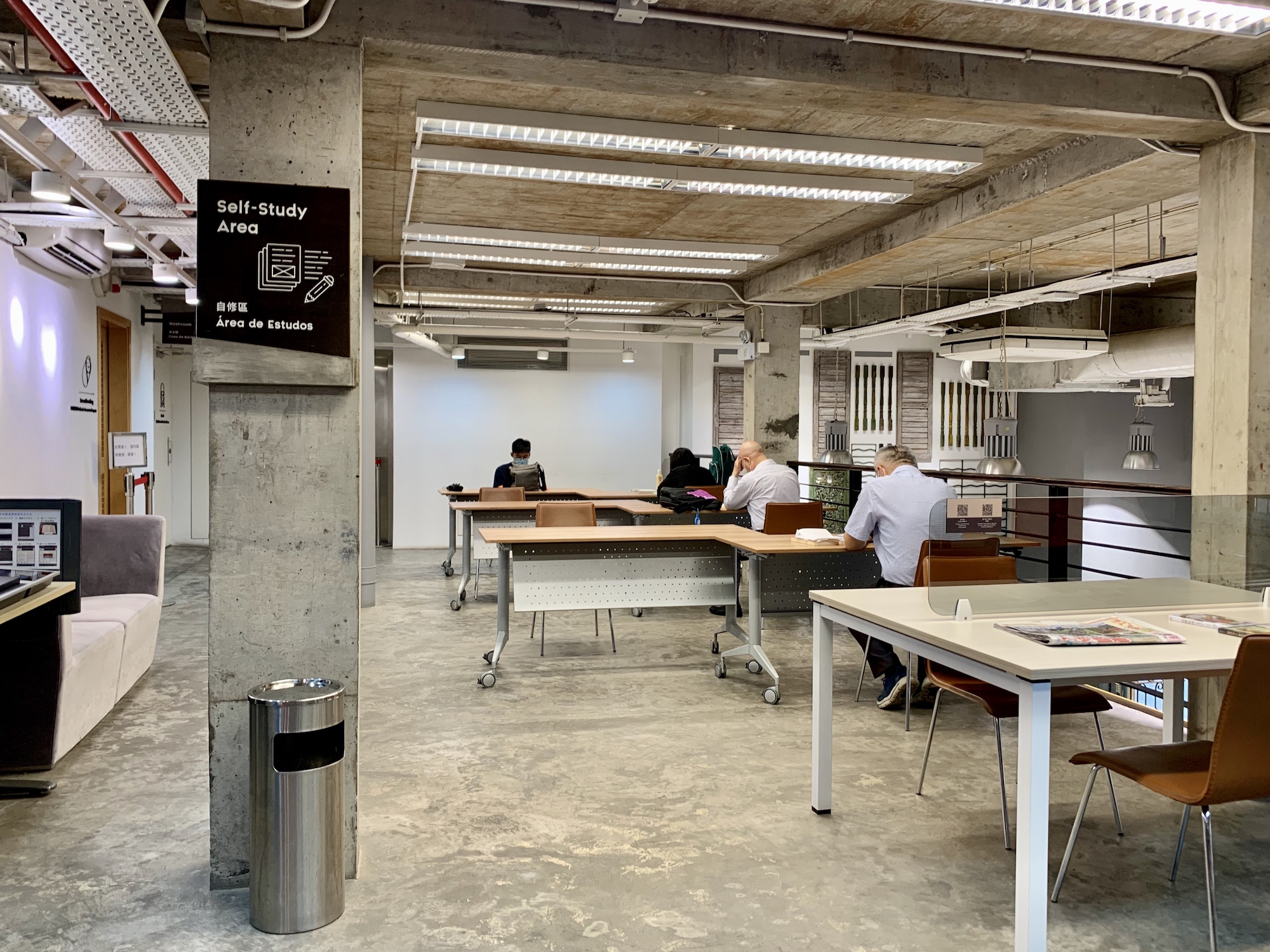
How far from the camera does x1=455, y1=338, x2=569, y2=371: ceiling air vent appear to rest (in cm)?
1340

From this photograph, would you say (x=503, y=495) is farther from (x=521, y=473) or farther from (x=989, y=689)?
(x=989, y=689)

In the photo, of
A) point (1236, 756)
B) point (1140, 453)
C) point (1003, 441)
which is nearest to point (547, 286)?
point (1140, 453)

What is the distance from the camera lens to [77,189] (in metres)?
5.45

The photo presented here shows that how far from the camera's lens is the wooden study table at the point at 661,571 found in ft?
18.9

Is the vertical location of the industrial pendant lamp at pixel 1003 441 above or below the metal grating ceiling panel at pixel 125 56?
below

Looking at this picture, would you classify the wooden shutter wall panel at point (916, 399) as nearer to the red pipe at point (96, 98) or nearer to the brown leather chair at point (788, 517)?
the brown leather chair at point (788, 517)

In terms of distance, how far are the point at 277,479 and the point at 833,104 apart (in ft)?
8.83

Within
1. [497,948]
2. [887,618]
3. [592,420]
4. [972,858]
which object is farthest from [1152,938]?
[592,420]

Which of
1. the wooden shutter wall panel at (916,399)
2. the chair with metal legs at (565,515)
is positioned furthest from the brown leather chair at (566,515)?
the wooden shutter wall panel at (916,399)

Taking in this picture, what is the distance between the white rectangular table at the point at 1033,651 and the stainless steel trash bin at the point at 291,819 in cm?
183

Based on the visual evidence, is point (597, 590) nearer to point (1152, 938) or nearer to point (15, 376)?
point (1152, 938)

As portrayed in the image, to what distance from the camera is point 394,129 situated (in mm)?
5172

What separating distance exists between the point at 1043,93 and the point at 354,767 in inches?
149

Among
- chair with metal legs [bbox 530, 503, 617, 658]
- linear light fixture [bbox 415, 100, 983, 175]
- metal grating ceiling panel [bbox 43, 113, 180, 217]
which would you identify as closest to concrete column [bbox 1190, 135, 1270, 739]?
linear light fixture [bbox 415, 100, 983, 175]
